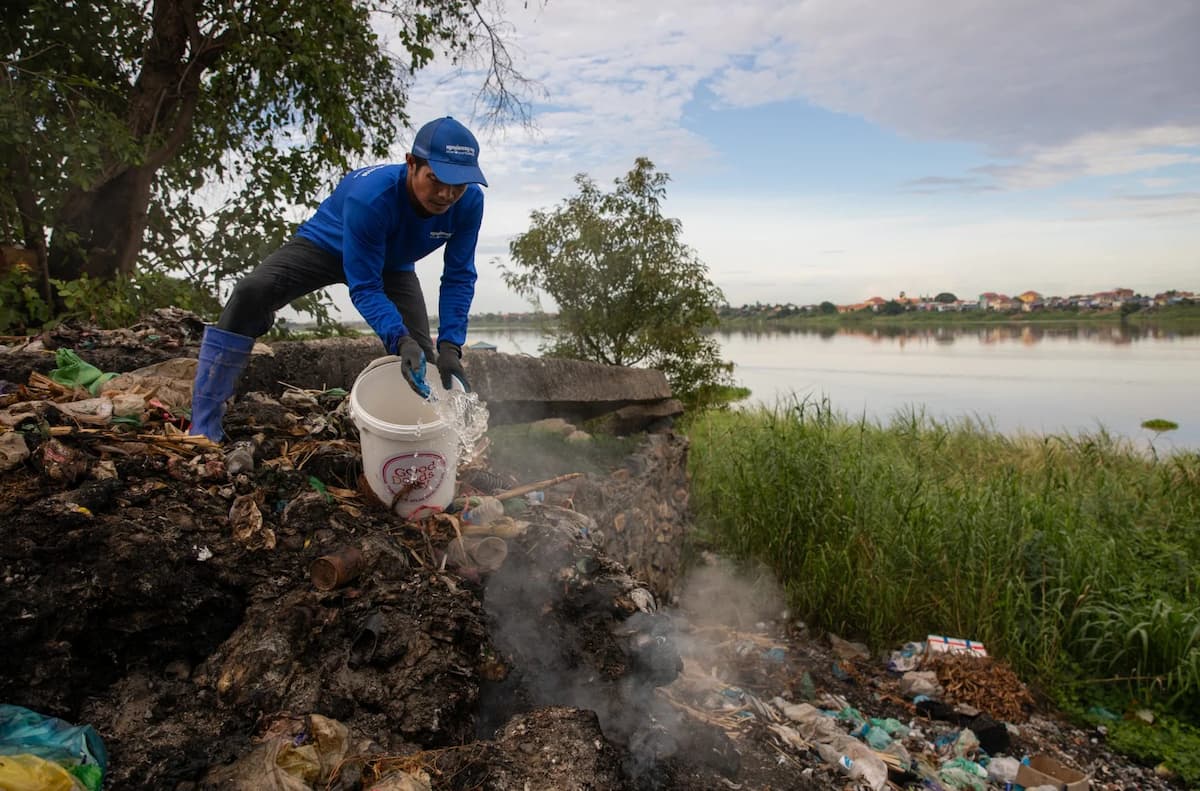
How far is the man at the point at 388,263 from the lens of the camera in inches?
108

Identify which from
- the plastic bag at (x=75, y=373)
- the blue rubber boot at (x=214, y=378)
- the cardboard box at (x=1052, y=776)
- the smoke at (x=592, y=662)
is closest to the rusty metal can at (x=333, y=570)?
the smoke at (x=592, y=662)

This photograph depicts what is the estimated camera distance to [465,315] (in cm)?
321

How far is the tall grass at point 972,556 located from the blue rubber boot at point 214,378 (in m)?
4.04

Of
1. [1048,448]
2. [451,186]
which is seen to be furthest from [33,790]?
[1048,448]

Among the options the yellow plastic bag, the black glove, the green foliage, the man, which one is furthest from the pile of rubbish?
the green foliage

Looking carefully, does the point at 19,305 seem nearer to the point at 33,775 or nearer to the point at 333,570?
the point at 333,570

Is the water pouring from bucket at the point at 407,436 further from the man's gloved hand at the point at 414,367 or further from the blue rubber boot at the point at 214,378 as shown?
the blue rubber boot at the point at 214,378

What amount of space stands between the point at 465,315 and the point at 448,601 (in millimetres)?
1306

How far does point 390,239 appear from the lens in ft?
10.1

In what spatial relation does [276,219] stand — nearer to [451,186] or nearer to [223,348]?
[223,348]

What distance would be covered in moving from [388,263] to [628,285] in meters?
4.94

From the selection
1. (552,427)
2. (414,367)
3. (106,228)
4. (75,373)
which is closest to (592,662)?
(414,367)

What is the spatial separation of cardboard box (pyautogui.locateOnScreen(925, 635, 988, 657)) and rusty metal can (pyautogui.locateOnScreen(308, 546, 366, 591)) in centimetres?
392

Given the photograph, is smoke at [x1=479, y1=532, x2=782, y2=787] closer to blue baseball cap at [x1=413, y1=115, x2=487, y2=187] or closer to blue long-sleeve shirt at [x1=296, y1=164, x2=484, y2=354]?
blue long-sleeve shirt at [x1=296, y1=164, x2=484, y2=354]
